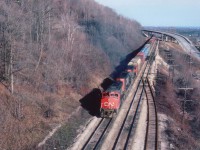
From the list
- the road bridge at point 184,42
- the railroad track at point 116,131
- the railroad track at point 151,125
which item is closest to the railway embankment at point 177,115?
the railroad track at point 151,125

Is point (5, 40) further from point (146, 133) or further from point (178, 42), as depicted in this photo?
point (178, 42)

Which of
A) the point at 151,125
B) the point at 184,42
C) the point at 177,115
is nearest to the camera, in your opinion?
the point at 151,125

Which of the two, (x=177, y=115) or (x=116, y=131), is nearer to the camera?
(x=116, y=131)

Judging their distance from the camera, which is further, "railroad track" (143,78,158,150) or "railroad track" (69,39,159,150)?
"railroad track" (143,78,158,150)

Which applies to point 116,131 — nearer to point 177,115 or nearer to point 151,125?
point 151,125

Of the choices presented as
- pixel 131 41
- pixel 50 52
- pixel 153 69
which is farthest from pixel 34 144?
pixel 131 41

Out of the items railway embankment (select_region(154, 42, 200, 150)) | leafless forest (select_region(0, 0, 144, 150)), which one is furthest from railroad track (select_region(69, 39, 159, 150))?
leafless forest (select_region(0, 0, 144, 150))

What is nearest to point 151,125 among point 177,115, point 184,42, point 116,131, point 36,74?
point 116,131

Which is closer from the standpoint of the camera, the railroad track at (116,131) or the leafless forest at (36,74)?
the railroad track at (116,131)

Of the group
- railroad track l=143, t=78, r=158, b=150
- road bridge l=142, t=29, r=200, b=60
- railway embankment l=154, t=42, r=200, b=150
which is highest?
road bridge l=142, t=29, r=200, b=60

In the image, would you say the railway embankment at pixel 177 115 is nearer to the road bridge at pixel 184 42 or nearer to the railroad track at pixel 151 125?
the railroad track at pixel 151 125

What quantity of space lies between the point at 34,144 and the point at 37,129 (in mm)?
2207

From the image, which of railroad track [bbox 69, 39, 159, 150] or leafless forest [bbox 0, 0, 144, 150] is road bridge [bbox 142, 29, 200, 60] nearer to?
leafless forest [bbox 0, 0, 144, 150]

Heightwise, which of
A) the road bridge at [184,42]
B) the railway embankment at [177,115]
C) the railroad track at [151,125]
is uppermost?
the road bridge at [184,42]
